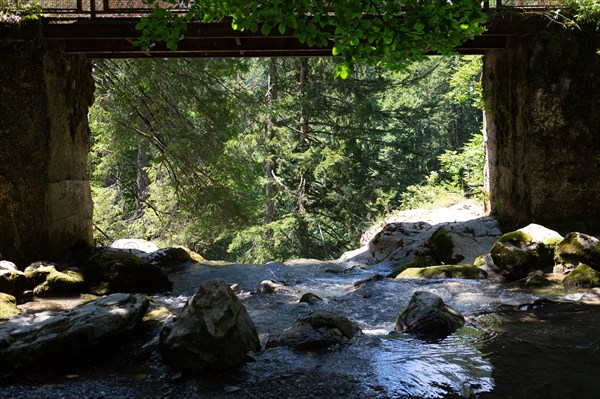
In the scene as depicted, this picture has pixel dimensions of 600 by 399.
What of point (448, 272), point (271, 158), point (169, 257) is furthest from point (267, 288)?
point (271, 158)

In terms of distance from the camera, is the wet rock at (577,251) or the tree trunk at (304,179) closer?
the wet rock at (577,251)

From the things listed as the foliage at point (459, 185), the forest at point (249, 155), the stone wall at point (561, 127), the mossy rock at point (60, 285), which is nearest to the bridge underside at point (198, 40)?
the stone wall at point (561, 127)

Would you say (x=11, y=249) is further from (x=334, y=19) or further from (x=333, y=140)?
(x=333, y=140)

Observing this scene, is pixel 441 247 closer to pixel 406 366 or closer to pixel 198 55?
pixel 198 55

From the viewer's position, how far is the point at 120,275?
380 inches

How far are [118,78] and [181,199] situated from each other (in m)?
4.04

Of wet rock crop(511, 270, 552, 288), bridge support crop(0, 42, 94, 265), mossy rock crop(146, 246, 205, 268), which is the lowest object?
mossy rock crop(146, 246, 205, 268)

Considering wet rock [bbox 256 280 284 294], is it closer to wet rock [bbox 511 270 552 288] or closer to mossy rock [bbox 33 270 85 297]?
mossy rock [bbox 33 270 85 297]

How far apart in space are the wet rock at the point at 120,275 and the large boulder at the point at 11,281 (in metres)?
1.18

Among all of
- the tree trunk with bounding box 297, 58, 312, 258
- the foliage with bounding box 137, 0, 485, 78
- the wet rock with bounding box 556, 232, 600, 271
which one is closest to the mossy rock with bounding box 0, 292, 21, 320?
the foliage with bounding box 137, 0, 485, 78

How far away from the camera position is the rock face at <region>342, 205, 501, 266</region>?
11.9 m

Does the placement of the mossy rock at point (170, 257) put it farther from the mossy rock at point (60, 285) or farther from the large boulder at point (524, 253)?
the large boulder at point (524, 253)

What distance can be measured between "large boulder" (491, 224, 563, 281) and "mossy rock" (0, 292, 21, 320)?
7717mm

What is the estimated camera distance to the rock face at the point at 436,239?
1191 cm
